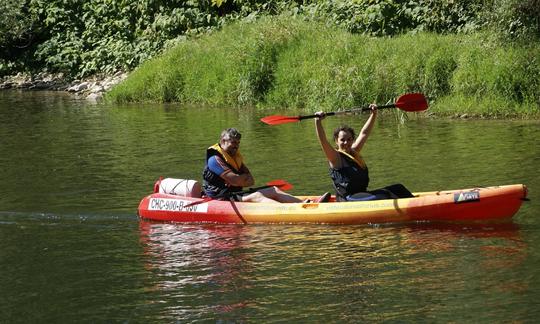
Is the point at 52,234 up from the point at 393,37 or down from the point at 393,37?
down

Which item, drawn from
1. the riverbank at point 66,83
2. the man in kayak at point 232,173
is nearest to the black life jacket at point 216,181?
the man in kayak at point 232,173

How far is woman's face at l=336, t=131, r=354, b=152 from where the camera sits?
10.9 m

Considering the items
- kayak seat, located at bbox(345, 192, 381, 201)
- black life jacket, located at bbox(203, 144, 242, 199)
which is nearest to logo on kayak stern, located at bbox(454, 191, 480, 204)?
kayak seat, located at bbox(345, 192, 381, 201)

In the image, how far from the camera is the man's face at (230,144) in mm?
11469

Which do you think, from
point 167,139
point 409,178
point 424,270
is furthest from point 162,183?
point 167,139

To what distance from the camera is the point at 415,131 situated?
682 inches

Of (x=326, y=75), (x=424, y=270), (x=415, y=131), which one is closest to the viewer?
(x=424, y=270)

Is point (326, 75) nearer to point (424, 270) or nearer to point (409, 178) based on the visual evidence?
point (409, 178)

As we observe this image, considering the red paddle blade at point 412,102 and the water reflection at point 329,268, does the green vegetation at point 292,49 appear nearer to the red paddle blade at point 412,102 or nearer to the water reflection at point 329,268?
the red paddle blade at point 412,102

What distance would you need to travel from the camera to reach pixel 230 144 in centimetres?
1147

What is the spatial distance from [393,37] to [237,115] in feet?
12.2

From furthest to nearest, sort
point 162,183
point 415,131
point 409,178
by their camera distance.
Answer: point 415,131 < point 409,178 < point 162,183

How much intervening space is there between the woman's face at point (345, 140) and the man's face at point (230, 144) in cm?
123

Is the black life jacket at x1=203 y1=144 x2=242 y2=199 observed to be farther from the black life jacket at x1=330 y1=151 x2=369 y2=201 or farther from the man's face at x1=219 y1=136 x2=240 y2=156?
the black life jacket at x1=330 y1=151 x2=369 y2=201
